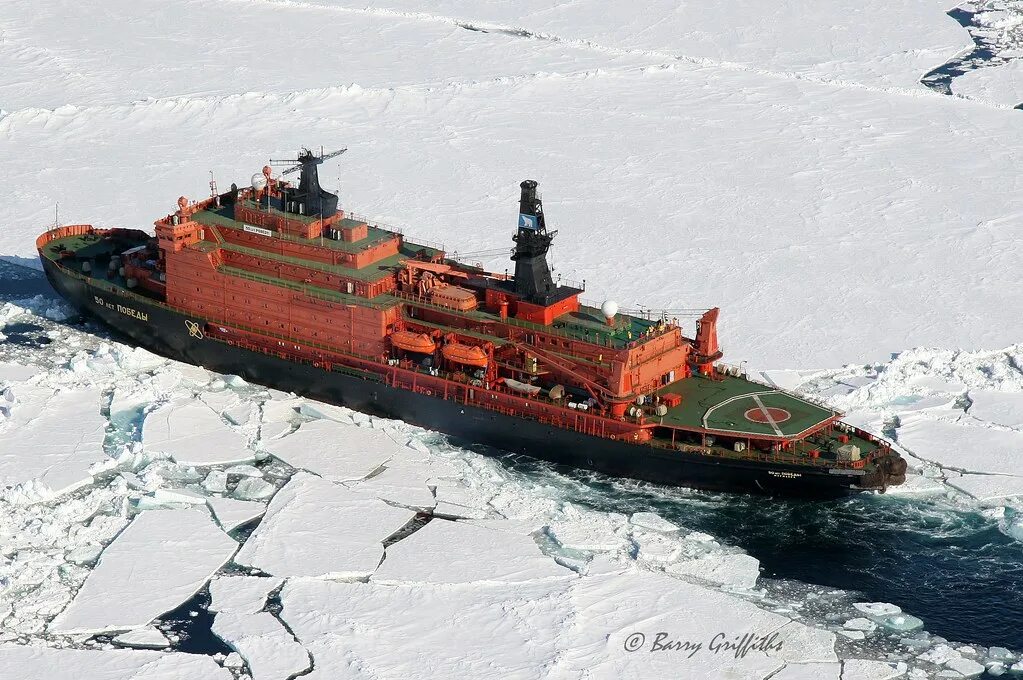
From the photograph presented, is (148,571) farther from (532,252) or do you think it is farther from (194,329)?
(532,252)

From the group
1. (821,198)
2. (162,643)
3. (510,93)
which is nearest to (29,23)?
(510,93)

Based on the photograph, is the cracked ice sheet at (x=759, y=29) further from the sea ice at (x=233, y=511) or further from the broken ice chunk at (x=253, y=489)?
the sea ice at (x=233, y=511)

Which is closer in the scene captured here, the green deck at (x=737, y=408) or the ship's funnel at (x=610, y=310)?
the green deck at (x=737, y=408)

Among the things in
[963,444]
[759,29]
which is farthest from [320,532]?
[759,29]

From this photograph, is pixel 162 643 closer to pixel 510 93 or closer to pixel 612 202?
pixel 612 202

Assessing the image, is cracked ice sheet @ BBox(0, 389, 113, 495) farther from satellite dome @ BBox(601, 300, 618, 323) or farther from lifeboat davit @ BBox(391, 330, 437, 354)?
satellite dome @ BBox(601, 300, 618, 323)

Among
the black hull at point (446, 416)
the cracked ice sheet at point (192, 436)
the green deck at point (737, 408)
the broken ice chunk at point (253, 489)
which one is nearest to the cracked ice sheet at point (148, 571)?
the broken ice chunk at point (253, 489)

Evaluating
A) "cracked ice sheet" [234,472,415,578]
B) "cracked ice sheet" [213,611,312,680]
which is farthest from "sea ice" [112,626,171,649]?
"cracked ice sheet" [234,472,415,578]
